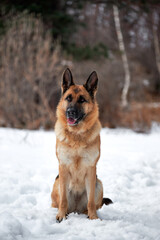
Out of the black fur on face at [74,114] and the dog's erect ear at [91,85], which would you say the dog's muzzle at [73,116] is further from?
the dog's erect ear at [91,85]

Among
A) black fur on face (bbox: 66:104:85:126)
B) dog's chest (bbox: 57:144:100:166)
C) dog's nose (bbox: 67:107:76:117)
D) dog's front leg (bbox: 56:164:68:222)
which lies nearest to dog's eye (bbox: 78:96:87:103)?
black fur on face (bbox: 66:104:85:126)

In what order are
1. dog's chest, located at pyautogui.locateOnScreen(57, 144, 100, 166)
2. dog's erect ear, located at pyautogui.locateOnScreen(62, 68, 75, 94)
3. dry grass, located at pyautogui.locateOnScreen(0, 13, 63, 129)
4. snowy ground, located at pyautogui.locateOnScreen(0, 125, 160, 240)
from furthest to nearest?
dry grass, located at pyautogui.locateOnScreen(0, 13, 63, 129) → dog's erect ear, located at pyautogui.locateOnScreen(62, 68, 75, 94) → dog's chest, located at pyautogui.locateOnScreen(57, 144, 100, 166) → snowy ground, located at pyautogui.locateOnScreen(0, 125, 160, 240)

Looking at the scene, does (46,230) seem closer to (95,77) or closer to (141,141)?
(95,77)

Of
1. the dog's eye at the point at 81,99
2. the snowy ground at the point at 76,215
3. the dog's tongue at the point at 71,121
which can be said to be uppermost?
the dog's eye at the point at 81,99

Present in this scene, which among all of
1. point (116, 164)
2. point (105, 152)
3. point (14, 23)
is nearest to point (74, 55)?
point (14, 23)

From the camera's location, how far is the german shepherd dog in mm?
3148

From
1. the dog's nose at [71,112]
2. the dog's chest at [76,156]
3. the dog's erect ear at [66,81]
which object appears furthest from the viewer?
the dog's erect ear at [66,81]

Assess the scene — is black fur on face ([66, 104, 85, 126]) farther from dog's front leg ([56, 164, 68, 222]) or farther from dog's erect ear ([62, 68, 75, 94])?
dog's front leg ([56, 164, 68, 222])

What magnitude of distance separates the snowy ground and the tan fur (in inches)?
8.5

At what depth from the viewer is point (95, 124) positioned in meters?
3.47

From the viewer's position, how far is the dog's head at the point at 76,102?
3.28 m

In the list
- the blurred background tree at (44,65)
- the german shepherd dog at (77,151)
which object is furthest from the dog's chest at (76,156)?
the blurred background tree at (44,65)

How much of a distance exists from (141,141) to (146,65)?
1932cm

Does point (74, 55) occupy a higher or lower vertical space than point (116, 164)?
higher
